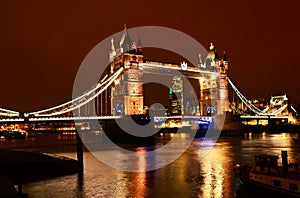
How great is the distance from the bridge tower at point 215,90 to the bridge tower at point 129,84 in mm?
20496

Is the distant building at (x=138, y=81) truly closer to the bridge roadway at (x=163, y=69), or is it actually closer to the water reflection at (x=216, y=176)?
the bridge roadway at (x=163, y=69)

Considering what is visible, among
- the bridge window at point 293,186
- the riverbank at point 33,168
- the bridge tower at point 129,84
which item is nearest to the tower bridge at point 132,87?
the bridge tower at point 129,84

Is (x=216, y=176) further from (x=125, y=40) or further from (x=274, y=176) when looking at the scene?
(x=125, y=40)

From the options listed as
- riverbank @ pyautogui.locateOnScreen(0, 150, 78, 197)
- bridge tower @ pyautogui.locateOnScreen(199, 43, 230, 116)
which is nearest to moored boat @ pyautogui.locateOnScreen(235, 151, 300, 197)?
riverbank @ pyautogui.locateOnScreen(0, 150, 78, 197)

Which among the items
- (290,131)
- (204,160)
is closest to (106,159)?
(204,160)

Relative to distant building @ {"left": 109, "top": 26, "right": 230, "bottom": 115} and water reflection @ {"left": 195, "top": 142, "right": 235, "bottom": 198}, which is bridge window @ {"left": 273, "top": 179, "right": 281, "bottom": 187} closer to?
water reflection @ {"left": 195, "top": 142, "right": 235, "bottom": 198}

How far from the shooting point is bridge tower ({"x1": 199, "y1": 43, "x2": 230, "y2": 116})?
A: 79.4m

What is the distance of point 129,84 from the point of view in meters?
61.2

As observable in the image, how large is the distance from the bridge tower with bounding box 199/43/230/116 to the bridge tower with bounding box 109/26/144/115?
807 inches

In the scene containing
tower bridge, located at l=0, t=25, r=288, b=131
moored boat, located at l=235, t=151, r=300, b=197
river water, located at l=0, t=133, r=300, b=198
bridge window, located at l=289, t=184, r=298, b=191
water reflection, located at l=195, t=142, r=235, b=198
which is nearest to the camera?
bridge window, located at l=289, t=184, r=298, b=191

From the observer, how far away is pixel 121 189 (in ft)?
49.5

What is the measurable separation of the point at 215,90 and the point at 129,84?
976 inches

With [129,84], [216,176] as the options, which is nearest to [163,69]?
[129,84]

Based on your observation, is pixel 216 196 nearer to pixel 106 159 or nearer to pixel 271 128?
pixel 106 159
